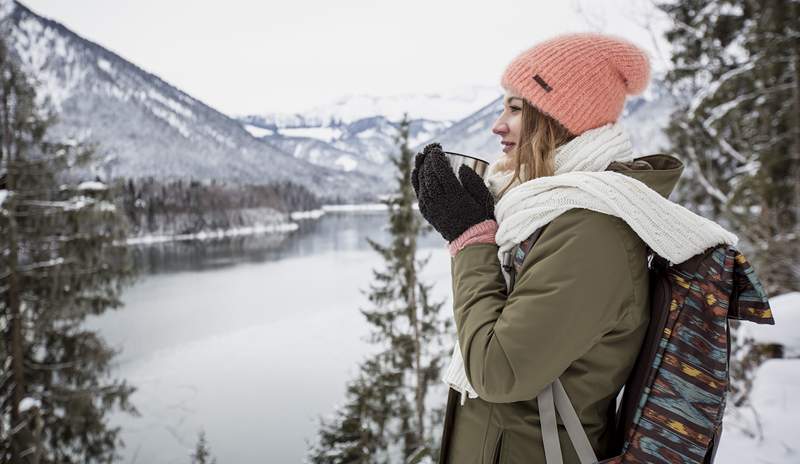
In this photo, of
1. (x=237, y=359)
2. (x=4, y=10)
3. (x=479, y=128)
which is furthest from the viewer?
(x=237, y=359)

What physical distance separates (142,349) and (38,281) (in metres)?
11.5

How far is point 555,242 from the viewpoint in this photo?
0.78 m

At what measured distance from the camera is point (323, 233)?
183 feet

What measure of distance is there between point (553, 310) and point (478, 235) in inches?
8.9

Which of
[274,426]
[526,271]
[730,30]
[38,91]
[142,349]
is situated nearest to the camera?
[526,271]

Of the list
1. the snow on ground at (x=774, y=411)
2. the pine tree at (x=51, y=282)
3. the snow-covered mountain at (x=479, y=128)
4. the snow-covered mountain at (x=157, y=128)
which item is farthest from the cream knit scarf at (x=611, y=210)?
the snow-covered mountain at (x=157, y=128)

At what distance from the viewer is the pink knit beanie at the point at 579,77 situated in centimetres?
96

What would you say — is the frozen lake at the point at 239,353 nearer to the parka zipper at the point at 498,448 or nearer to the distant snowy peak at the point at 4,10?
the distant snowy peak at the point at 4,10

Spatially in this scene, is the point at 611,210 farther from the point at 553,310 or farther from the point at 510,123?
the point at 510,123

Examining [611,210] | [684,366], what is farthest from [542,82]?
[684,366]

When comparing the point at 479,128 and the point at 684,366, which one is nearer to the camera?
the point at 684,366

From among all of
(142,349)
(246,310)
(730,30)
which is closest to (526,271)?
(730,30)

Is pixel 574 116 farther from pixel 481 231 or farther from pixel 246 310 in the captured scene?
pixel 246 310

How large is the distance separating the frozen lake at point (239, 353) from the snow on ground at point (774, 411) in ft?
29.1
